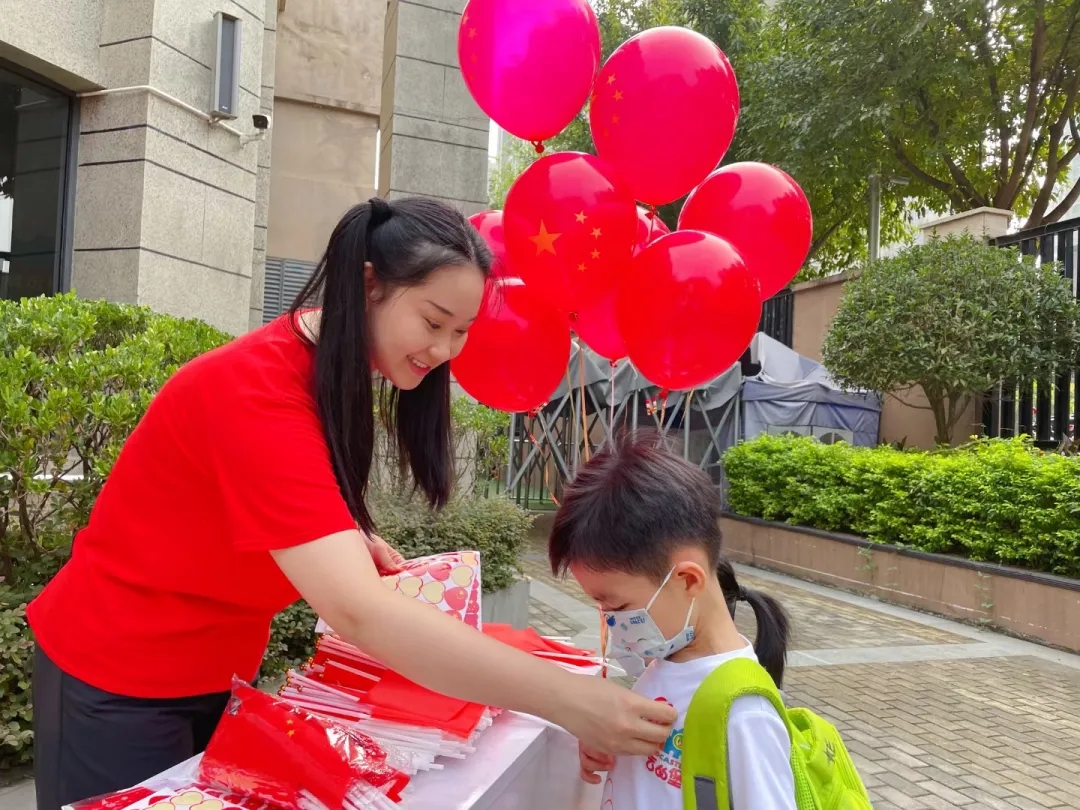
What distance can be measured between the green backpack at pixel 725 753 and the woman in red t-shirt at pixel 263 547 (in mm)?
64

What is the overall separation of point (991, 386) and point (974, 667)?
4.97 m

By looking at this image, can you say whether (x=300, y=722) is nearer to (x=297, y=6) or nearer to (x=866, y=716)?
(x=866, y=716)

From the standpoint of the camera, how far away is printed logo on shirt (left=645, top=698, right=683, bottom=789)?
139 cm

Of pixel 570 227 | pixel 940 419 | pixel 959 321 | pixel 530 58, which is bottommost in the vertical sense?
pixel 940 419

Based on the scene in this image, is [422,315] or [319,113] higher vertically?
[319,113]

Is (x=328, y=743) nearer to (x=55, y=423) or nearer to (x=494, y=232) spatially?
(x=494, y=232)

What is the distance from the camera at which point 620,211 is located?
8.79 ft


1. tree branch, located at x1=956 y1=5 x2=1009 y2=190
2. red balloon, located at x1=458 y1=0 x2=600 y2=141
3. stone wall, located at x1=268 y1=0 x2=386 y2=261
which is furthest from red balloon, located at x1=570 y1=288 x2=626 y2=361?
tree branch, located at x1=956 y1=5 x2=1009 y2=190

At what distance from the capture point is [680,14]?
17.6m

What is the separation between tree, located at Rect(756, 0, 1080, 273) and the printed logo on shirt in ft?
44.0

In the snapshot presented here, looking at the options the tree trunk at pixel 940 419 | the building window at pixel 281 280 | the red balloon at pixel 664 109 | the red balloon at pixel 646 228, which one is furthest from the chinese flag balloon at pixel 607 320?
the building window at pixel 281 280

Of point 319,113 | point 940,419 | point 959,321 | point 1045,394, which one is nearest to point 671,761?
point 959,321

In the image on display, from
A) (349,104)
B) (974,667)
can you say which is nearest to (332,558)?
(974,667)

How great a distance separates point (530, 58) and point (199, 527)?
1.89 m
